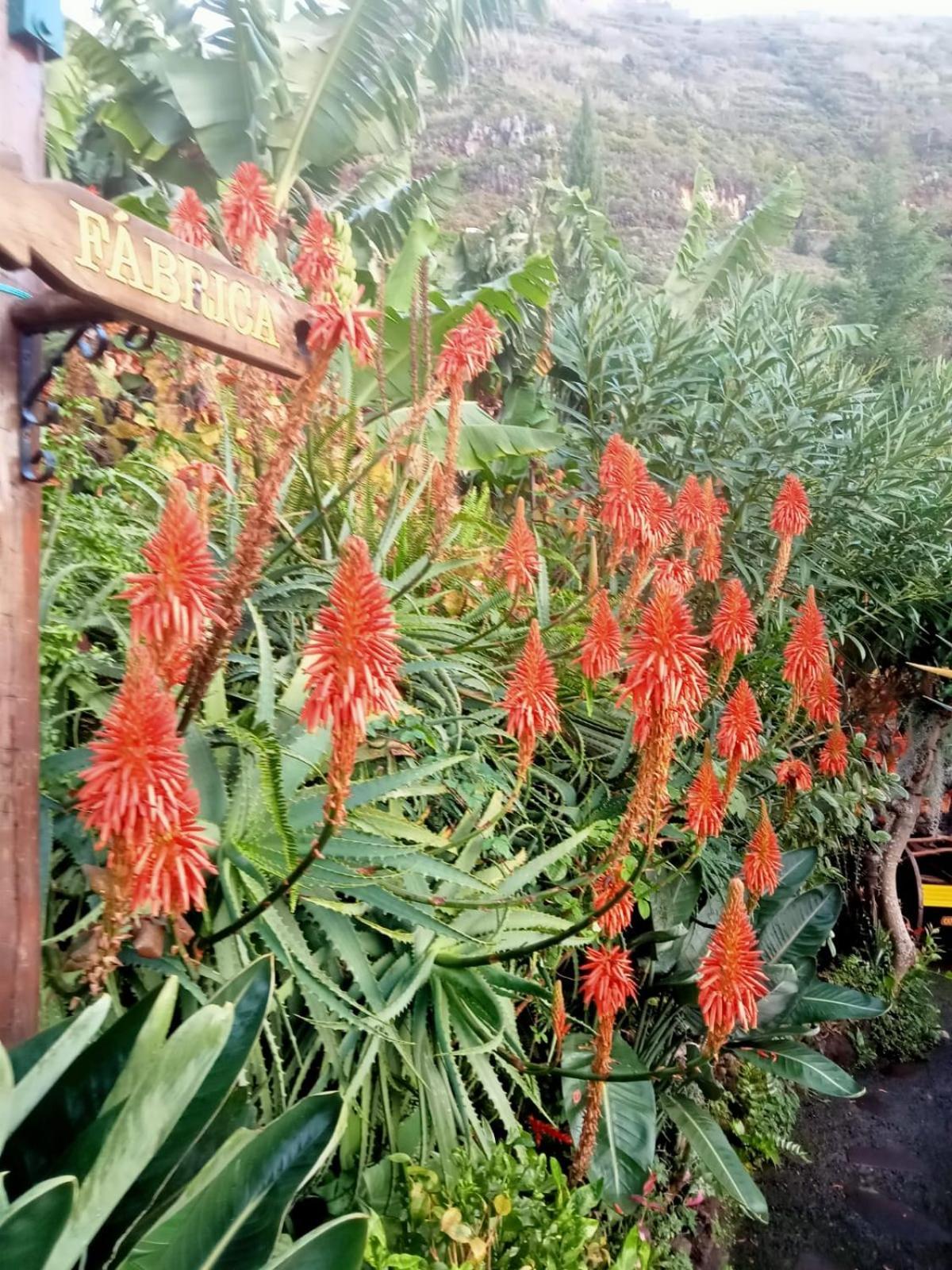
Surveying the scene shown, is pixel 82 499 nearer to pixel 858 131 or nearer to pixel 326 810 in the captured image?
pixel 326 810

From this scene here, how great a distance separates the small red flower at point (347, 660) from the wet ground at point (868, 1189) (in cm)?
223

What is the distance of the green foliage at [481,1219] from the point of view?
1.22m

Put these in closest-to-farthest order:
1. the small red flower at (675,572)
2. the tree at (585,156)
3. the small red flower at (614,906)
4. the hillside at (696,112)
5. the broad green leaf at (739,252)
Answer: the small red flower at (614,906) → the small red flower at (675,572) → the broad green leaf at (739,252) → the tree at (585,156) → the hillside at (696,112)

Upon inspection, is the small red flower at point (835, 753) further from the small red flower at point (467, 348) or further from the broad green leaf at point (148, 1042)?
the broad green leaf at point (148, 1042)

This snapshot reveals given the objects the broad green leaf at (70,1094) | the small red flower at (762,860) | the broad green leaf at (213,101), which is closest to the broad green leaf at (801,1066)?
the small red flower at (762,860)

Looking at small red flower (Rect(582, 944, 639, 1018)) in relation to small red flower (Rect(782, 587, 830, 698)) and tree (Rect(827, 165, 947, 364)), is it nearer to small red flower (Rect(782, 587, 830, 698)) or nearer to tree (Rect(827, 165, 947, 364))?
small red flower (Rect(782, 587, 830, 698))

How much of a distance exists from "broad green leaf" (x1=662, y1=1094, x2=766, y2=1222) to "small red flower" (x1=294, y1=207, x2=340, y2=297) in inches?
86.3

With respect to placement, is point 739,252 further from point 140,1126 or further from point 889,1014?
point 140,1126

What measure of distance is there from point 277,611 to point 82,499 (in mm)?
456

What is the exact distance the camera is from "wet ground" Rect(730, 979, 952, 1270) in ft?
7.26

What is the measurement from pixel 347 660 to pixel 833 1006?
2.22 meters

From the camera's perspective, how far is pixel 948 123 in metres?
21.5

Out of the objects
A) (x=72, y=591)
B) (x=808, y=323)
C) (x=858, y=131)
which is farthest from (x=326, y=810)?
(x=858, y=131)

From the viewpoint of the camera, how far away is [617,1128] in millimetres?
1922
